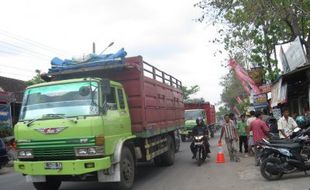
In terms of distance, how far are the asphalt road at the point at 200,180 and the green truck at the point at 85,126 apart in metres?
0.97

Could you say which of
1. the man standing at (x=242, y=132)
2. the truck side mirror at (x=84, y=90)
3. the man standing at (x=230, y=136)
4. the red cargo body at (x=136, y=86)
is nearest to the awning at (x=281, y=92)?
the man standing at (x=242, y=132)

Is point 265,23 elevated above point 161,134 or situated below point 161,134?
above

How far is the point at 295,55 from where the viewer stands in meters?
18.1

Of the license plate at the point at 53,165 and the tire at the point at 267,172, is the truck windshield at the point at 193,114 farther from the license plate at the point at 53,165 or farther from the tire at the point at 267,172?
the license plate at the point at 53,165

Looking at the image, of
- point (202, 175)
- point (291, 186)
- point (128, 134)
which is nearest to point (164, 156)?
point (202, 175)

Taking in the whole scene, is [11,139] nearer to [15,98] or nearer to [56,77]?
[15,98]

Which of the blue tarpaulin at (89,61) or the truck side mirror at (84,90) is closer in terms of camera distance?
the truck side mirror at (84,90)

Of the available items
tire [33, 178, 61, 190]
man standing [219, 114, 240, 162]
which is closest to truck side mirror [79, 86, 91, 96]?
tire [33, 178, 61, 190]

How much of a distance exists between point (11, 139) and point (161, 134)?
778 cm

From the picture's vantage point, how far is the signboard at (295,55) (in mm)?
16923

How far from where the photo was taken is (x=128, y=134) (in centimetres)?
1077

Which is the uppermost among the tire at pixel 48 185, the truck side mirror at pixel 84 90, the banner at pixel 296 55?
the banner at pixel 296 55

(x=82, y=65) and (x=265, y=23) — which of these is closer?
(x=82, y=65)

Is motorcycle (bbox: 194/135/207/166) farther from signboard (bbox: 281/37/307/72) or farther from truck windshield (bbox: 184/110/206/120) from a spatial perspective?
truck windshield (bbox: 184/110/206/120)
